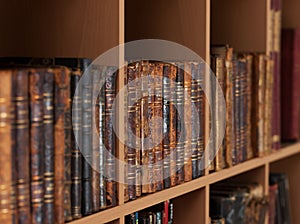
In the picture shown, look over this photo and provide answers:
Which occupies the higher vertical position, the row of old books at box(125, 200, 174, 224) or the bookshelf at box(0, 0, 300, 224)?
the bookshelf at box(0, 0, 300, 224)

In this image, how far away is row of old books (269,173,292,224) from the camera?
7.18 ft

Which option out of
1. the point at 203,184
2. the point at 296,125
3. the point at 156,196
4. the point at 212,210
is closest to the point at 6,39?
the point at 156,196

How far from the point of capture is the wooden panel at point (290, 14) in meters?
2.38

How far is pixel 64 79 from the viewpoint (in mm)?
1179

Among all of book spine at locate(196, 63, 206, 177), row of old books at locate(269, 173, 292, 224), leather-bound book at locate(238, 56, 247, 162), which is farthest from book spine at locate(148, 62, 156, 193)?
row of old books at locate(269, 173, 292, 224)

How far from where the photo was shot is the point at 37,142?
3.70ft

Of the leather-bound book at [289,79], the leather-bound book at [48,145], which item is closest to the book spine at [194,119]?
the leather-bound book at [48,145]

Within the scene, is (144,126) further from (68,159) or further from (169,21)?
(169,21)

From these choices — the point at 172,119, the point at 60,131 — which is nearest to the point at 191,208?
the point at 172,119

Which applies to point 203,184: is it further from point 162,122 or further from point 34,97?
point 34,97

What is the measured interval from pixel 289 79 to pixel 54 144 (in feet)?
4.26

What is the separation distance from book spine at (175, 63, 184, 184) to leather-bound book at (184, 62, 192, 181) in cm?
1

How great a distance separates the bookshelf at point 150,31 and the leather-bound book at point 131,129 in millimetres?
39

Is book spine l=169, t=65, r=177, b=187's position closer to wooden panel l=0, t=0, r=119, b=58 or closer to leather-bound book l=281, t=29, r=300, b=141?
wooden panel l=0, t=0, r=119, b=58
